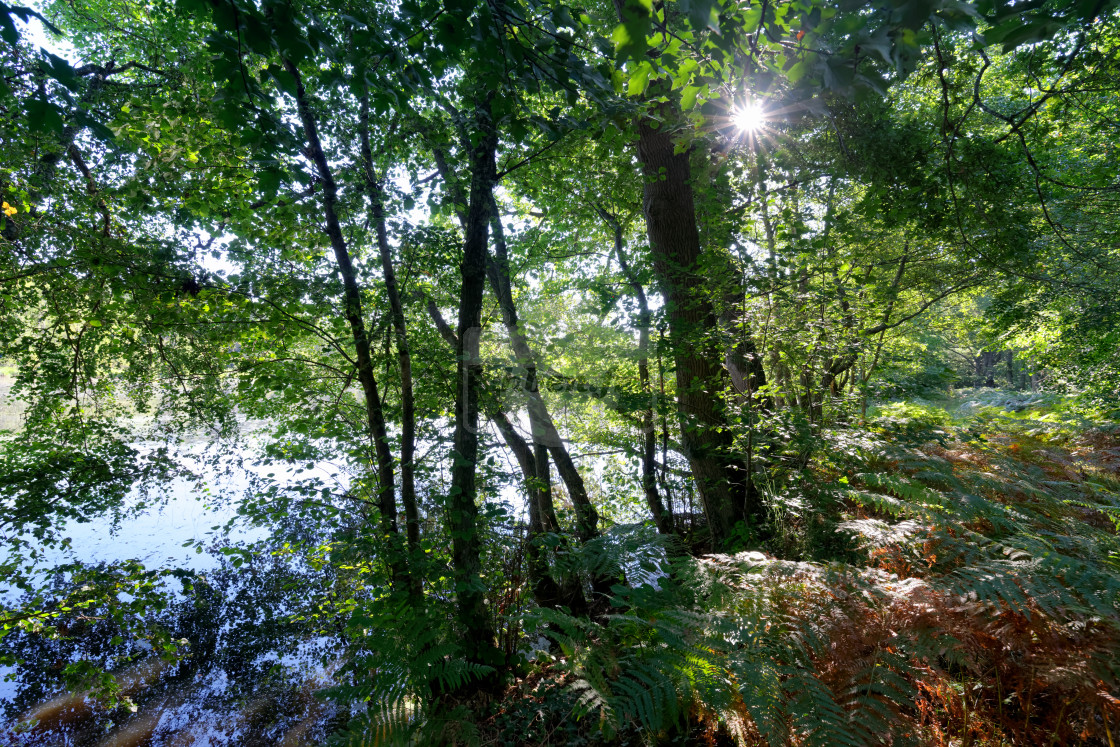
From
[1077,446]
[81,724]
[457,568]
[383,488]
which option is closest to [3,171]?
[383,488]

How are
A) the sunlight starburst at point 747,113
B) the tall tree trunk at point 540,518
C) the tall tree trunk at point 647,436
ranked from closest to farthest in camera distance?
the sunlight starburst at point 747,113
the tall tree trunk at point 647,436
the tall tree trunk at point 540,518

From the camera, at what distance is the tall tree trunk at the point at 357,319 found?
336cm

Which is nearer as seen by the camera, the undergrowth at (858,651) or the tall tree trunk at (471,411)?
the undergrowth at (858,651)

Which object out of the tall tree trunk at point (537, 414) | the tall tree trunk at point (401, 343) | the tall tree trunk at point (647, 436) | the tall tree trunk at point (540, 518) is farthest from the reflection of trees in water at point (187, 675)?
the tall tree trunk at point (647, 436)

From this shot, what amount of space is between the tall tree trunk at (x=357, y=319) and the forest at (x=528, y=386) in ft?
0.11

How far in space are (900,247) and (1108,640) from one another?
6.27 metres

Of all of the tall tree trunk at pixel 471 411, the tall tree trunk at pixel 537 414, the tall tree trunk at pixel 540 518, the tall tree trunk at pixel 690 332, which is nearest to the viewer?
the tall tree trunk at pixel 471 411

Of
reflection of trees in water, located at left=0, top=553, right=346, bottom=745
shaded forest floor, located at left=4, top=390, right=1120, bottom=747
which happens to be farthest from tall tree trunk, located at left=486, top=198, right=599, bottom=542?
reflection of trees in water, located at left=0, top=553, right=346, bottom=745

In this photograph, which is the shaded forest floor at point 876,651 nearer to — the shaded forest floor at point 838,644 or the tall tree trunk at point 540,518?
the shaded forest floor at point 838,644

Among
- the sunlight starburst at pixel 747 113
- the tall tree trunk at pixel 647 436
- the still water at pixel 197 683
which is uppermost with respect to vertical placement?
the sunlight starburst at pixel 747 113

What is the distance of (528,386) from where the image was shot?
15.5 ft

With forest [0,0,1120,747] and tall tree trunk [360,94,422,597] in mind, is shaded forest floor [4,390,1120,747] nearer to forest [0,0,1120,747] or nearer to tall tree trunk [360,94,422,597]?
forest [0,0,1120,747]

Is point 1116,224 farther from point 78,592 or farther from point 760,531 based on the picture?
point 78,592

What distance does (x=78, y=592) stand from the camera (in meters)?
3.71
